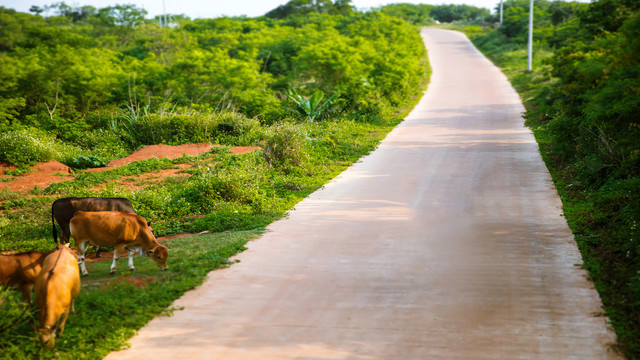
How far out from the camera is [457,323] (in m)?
6.28

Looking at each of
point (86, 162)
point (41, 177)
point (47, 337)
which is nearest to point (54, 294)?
point (47, 337)

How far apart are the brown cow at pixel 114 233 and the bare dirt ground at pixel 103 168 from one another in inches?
253

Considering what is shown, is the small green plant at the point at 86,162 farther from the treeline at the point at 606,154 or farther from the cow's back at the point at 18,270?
the treeline at the point at 606,154

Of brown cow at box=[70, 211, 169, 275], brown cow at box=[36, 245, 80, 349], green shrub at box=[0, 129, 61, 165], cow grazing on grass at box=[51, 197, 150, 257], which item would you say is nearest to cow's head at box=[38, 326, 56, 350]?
brown cow at box=[36, 245, 80, 349]

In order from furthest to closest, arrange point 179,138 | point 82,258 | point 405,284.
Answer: point 179,138 < point 82,258 < point 405,284

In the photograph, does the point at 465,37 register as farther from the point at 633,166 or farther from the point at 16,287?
the point at 16,287

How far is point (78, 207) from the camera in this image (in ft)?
30.5

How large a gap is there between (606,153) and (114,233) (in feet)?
32.8

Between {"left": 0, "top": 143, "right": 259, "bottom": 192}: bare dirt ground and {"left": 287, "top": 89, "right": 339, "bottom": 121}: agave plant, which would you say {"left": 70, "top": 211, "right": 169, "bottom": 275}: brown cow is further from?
{"left": 287, "top": 89, "right": 339, "bottom": 121}: agave plant

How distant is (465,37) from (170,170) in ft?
192

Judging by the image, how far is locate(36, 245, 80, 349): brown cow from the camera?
5598mm

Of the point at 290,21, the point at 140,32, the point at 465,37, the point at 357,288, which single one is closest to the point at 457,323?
the point at 357,288

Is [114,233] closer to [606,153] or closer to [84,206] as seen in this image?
[84,206]

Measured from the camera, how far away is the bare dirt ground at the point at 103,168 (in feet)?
47.6
